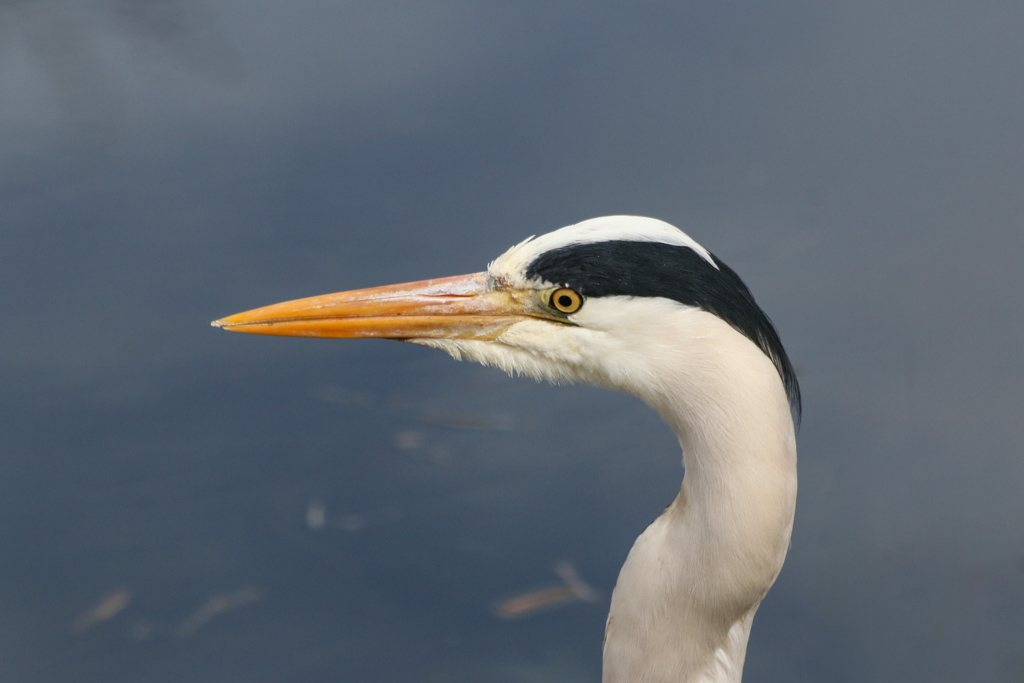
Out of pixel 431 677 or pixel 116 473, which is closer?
pixel 431 677

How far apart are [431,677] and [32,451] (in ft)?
2.50

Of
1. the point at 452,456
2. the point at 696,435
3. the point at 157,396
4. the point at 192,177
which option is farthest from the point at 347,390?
the point at 696,435

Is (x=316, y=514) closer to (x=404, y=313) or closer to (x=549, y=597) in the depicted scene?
(x=549, y=597)

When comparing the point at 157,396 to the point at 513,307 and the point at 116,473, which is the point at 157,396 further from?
the point at 513,307

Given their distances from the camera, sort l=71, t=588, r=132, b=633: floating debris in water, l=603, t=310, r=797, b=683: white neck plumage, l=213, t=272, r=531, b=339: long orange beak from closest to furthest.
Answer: l=603, t=310, r=797, b=683: white neck plumage, l=213, t=272, r=531, b=339: long orange beak, l=71, t=588, r=132, b=633: floating debris in water

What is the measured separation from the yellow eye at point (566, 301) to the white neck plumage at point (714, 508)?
86 mm

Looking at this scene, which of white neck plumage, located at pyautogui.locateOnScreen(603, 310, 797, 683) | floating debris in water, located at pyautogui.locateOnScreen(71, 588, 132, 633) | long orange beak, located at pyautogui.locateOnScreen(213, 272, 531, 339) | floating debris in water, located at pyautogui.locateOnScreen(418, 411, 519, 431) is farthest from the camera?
floating debris in water, located at pyautogui.locateOnScreen(418, 411, 519, 431)

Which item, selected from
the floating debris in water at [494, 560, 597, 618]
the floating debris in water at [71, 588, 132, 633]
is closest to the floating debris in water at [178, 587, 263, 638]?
the floating debris in water at [71, 588, 132, 633]

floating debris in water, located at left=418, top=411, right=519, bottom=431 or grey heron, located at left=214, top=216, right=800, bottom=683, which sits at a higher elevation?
grey heron, located at left=214, top=216, right=800, bottom=683

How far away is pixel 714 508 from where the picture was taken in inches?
25.5

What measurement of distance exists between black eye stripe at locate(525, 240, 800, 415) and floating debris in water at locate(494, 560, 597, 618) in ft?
2.37

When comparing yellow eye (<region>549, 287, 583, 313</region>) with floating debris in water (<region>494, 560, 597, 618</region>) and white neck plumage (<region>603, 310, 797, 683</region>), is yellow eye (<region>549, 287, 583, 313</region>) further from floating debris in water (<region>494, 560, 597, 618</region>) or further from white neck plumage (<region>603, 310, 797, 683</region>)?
floating debris in water (<region>494, 560, 597, 618</region>)

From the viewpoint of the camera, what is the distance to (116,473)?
4.60 ft

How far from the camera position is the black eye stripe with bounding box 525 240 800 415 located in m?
0.64
